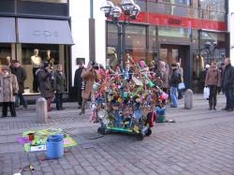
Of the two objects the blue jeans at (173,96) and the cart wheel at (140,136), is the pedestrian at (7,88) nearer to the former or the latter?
the cart wheel at (140,136)

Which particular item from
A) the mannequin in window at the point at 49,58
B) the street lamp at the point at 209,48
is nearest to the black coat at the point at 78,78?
the mannequin in window at the point at 49,58

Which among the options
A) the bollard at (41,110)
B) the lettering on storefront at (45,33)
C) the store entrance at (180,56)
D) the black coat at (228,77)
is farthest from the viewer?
the store entrance at (180,56)

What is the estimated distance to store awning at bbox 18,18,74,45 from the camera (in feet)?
50.5

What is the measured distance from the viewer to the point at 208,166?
22.0ft

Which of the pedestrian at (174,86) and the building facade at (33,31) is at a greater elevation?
the building facade at (33,31)

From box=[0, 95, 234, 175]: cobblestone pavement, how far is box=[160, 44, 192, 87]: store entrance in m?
9.50

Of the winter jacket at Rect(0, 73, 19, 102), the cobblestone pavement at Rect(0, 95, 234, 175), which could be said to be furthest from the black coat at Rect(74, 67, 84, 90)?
the cobblestone pavement at Rect(0, 95, 234, 175)

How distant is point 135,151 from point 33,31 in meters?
9.13

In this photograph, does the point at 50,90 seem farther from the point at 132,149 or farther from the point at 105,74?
the point at 132,149

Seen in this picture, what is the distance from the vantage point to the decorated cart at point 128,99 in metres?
8.70

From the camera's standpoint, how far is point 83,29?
16953 millimetres

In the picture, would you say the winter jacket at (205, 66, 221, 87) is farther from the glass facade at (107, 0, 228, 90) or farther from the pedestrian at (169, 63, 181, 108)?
the glass facade at (107, 0, 228, 90)

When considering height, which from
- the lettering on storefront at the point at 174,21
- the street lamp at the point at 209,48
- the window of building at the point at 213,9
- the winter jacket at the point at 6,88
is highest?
the window of building at the point at 213,9

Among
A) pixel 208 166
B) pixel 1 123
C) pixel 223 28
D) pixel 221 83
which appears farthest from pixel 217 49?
pixel 208 166
